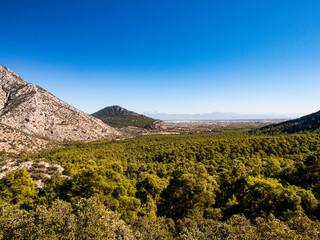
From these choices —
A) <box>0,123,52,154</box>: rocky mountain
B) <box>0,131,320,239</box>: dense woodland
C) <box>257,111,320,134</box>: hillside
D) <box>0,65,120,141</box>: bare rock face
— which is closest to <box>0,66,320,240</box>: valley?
<box>0,131,320,239</box>: dense woodland

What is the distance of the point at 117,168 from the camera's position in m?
38.9

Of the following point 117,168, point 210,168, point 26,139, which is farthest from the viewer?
point 26,139

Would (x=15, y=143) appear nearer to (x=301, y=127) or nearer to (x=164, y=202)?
(x=164, y=202)

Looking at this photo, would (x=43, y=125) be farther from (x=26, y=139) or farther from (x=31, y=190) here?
(x=31, y=190)

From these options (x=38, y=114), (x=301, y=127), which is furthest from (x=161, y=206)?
(x=301, y=127)

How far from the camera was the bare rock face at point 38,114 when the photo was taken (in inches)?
4525

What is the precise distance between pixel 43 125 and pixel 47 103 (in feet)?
89.2

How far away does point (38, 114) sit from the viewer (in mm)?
122500

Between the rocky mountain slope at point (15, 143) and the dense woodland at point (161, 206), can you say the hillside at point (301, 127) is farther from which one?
the rocky mountain slope at point (15, 143)

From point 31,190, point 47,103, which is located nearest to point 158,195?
point 31,190

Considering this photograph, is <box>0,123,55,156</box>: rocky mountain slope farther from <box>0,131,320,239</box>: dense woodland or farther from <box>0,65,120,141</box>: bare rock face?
<box>0,131,320,239</box>: dense woodland

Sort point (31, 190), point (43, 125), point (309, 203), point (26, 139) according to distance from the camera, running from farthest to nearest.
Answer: point (43, 125) < point (26, 139) < point (31, 190) < point (309, 203)

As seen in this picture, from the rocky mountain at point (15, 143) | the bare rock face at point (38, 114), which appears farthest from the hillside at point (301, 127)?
the rocky mountain at point (15, 143)

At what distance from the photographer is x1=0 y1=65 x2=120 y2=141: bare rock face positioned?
11494 centimetres
